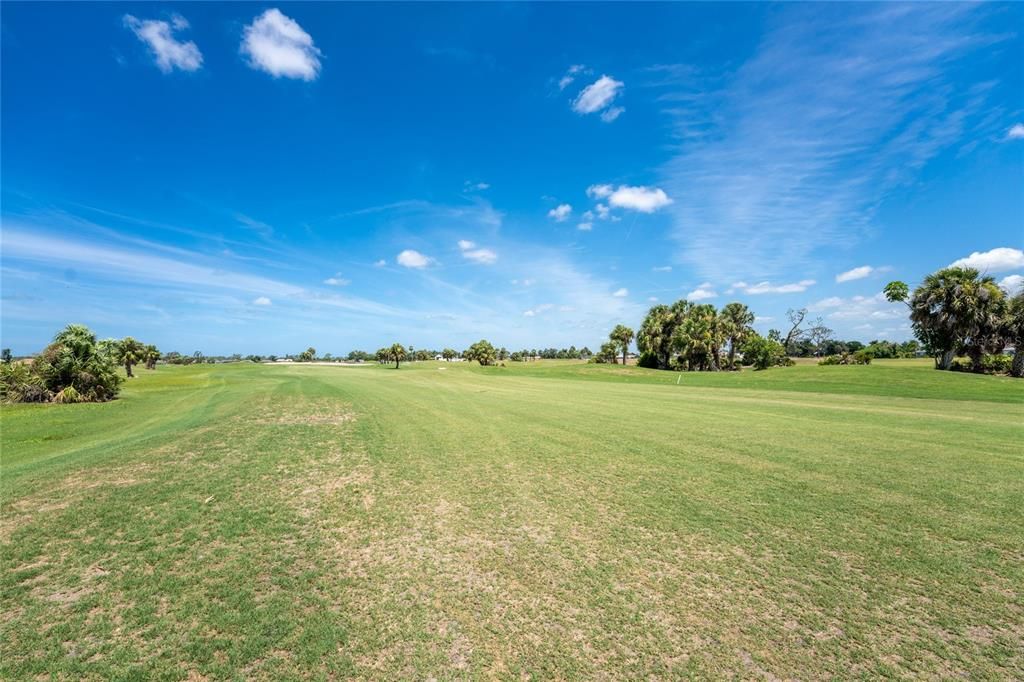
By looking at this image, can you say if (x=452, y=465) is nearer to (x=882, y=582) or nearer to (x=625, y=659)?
(x=625, y=659)

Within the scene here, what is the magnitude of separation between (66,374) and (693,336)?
200ft

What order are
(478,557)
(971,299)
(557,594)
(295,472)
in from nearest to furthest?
(557,594) < (478,557) < (295,472) < (971,299)

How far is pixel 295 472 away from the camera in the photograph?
8.69 m

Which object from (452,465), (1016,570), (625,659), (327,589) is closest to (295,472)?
(452,465)

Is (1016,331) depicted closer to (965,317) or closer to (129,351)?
(965,317)

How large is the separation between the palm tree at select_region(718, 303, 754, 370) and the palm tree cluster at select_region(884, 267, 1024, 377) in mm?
23450

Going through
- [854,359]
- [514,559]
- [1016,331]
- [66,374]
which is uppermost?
[1016,331]

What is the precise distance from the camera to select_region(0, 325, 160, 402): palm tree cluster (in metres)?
22.7

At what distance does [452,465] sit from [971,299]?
155 feet

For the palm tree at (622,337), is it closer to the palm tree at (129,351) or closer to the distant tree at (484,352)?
the distant tree at (484,352)

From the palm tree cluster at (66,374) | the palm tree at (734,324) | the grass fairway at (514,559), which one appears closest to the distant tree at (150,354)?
the palm tree cluster at (66,374)

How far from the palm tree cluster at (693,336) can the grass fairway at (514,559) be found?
1893 inches

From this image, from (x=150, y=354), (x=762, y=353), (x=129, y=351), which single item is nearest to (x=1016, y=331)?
(x=762, y=353)

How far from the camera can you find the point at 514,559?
5105 mm
